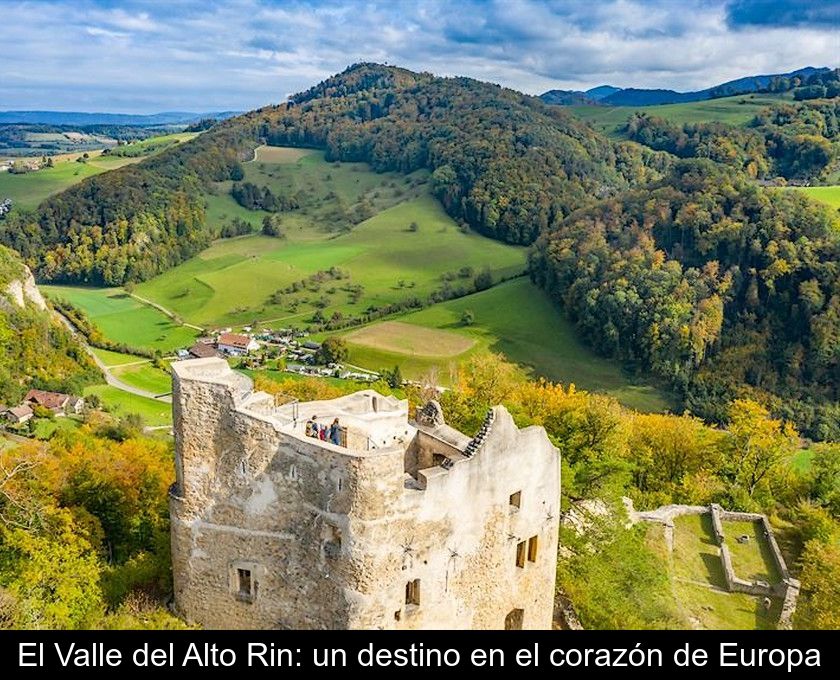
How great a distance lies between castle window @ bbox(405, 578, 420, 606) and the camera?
21219mm

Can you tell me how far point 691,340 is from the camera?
93812 mm

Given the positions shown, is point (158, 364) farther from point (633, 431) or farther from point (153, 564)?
point (153, 564)

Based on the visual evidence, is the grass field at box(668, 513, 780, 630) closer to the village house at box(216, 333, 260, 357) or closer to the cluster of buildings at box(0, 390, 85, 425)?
the cluster of buildings at box(0, 390, 85, 425)

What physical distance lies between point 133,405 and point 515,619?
77.4 metres

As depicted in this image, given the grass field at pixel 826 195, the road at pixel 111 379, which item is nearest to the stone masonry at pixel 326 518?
the road at pixel 111 379

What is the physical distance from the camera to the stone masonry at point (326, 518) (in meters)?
19.9

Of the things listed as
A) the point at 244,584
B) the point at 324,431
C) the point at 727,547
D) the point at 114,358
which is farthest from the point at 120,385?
the point at 244,584

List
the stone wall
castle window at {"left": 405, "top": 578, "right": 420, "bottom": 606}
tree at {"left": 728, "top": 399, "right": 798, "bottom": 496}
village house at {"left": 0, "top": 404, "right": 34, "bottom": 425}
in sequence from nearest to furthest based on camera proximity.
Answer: castle window at {"left": 405, "top": 578, "right": 420, "bottom": 606} < the stone wall < tree at {"left": 728, "top": 399, "right": 798, "bottom": 496} < village house at {"left": 0, "top": 404, "right": 34, "bottom": 425}

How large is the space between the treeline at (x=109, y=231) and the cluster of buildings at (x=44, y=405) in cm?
8001

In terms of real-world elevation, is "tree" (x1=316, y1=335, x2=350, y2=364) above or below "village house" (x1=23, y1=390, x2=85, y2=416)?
above

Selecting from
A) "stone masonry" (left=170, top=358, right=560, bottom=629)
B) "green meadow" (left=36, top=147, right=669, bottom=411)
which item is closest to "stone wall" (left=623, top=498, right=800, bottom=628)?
"stone masonry" (left=170, top=358, right=560, bottom=629)

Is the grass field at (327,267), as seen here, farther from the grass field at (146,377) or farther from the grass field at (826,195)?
the grass field at (826,195)

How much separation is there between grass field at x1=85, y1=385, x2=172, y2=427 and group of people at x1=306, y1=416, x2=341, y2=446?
6381 centimetres
